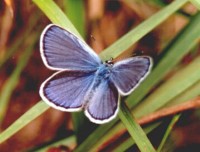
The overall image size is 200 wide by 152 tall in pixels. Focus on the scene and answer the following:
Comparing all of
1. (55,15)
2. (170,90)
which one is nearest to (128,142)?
(170,90)

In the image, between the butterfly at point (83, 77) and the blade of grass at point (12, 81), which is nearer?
the butterfly at point (83, 77)

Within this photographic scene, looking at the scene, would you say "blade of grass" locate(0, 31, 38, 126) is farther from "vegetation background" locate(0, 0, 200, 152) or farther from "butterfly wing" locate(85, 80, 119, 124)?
"butterfly wing" locate(85, 80, 119, 124)

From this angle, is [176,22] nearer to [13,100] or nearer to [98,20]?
[98,20]

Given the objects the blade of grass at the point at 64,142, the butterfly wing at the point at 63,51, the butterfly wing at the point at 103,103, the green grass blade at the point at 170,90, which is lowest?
the green grass blade at the point at 170,90

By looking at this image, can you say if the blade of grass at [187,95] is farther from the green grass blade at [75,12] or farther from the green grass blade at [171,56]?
the green grass blade at [75,12]

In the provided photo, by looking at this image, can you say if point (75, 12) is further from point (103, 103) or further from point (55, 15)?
point (103, 103)

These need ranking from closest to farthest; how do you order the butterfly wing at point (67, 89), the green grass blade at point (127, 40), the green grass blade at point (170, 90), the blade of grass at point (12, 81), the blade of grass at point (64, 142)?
the butterfly wing at point (67, 89) < the green grass blade at point (127, 40) < the green grass blade at point (170, 90) < the blade of grass at point (64, 142) < the blade of grass at point (12, 81)

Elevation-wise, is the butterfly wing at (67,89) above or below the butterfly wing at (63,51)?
below

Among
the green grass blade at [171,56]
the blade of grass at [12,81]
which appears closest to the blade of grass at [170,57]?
the green grass blade at [171,56]
